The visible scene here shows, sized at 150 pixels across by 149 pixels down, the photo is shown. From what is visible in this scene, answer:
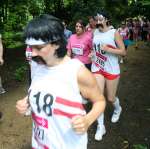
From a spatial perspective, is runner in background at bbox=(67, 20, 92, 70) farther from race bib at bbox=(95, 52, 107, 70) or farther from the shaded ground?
the shaded ground

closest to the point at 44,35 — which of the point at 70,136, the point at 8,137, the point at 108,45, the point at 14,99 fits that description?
the point at 70,136

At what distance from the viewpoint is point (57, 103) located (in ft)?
9.62

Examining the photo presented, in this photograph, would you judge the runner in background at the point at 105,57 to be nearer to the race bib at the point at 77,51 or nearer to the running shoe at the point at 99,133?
the running shoe at the point at 99,133

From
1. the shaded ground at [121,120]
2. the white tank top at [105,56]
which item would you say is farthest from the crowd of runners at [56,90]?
the white tank top at [105,56]

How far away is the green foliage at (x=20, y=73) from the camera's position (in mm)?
11137

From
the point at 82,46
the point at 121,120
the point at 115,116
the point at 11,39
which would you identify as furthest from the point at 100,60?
the point at 11,39

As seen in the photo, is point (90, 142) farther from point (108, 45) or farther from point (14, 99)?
point (14, 99)

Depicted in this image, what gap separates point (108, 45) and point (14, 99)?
142 inches

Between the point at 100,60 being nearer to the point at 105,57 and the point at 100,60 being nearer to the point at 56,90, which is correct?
the point at 105,57

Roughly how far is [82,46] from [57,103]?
427cm

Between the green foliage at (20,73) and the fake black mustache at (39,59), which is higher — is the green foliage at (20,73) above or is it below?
below

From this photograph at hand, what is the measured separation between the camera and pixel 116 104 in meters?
7.12

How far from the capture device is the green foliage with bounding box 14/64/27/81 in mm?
11137

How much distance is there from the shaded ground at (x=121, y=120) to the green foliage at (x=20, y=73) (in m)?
0.16
